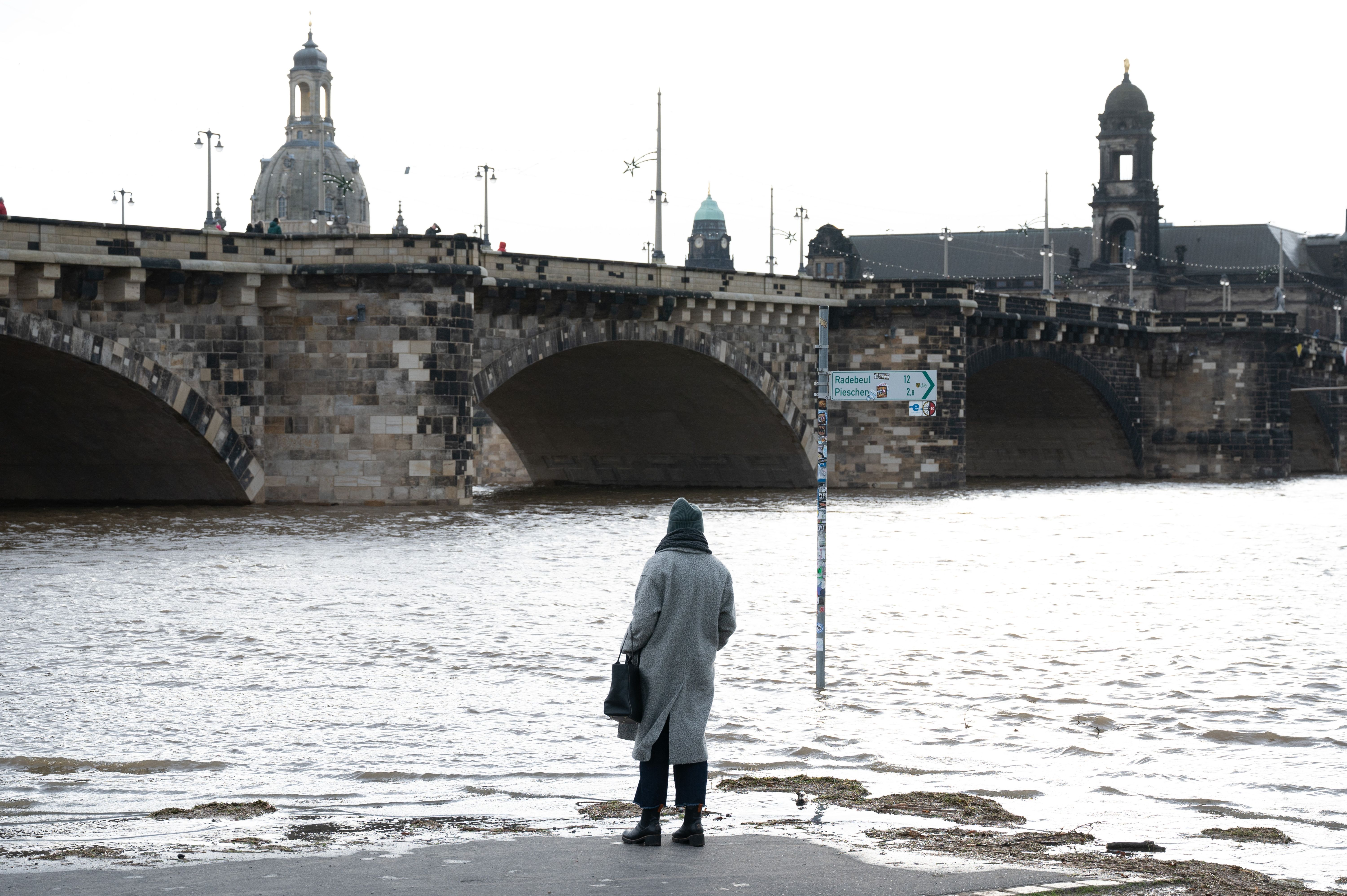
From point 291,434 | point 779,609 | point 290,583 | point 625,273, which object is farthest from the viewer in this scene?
point 625,273

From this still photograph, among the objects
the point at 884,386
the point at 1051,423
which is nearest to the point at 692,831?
the point at 884,386

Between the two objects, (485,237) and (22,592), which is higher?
(485,237)

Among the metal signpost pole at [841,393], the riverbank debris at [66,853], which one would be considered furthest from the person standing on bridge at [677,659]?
the metal signpost pole at [841,393]

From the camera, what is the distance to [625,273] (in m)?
38.6

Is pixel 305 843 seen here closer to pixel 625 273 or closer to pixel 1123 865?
pixel 1123 865

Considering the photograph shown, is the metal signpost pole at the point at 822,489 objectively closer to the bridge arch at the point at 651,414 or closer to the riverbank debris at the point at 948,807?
the riverbank debris at the point at 948,807

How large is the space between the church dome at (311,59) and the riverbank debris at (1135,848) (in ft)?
316

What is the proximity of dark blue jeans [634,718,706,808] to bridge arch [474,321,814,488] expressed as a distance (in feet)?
96.3

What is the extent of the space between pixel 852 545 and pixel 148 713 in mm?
16381

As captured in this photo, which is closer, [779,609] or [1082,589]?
[779,609]

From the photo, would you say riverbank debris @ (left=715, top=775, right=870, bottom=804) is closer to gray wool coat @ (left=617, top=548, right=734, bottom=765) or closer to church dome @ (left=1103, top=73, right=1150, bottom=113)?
gray wool coat @ (left=617, top=548, right=734, bottom=765)

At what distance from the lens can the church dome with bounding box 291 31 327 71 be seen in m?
98.7

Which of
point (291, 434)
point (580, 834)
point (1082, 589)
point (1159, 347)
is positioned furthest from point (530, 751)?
point (1159, 347)

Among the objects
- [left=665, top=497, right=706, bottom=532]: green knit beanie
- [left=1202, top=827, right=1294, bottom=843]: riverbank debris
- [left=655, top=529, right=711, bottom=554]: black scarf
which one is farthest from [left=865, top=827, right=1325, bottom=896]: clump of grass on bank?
[left=665, top=497, right=706, bottom=532]: green knit beanie
